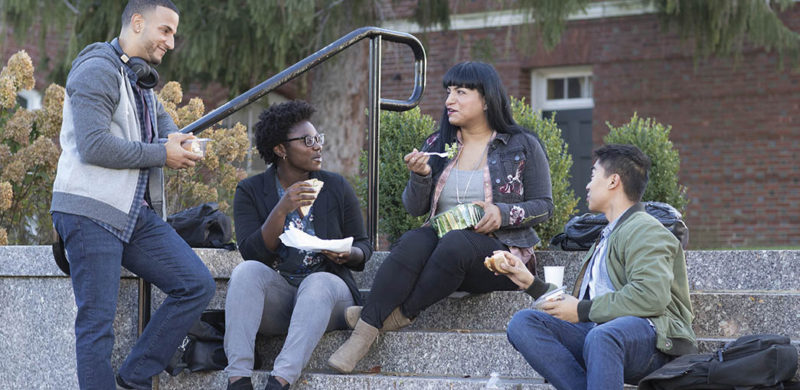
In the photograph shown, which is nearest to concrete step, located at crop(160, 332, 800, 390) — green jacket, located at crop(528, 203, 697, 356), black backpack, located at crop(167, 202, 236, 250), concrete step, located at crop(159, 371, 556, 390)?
concrete step, located at crop(159, 371, 556, 390)

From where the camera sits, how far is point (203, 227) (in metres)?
5.21

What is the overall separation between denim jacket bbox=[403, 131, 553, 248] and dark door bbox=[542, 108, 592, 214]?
8.17m

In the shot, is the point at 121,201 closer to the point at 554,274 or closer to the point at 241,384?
the point at 241,384

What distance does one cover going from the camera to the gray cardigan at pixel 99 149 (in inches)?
160

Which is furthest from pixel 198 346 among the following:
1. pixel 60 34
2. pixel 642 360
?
pixel 60 34

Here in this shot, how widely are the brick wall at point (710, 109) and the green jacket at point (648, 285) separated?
716 centimetres

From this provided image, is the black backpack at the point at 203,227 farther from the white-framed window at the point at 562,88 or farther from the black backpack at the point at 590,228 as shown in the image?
the white-framed window at the point at 562,88

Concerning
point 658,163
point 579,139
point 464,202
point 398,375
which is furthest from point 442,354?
point 579,139

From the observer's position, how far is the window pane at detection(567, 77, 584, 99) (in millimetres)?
13406

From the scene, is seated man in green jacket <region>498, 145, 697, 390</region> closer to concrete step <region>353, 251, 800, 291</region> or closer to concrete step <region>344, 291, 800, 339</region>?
concrete step <region>344, 291, 800, 339</region>

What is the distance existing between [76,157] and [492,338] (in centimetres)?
186

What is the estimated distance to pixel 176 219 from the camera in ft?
17.1

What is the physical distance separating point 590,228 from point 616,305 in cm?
150

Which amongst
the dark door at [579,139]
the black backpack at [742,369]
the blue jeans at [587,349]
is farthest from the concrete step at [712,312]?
the dark door at [579,139]
